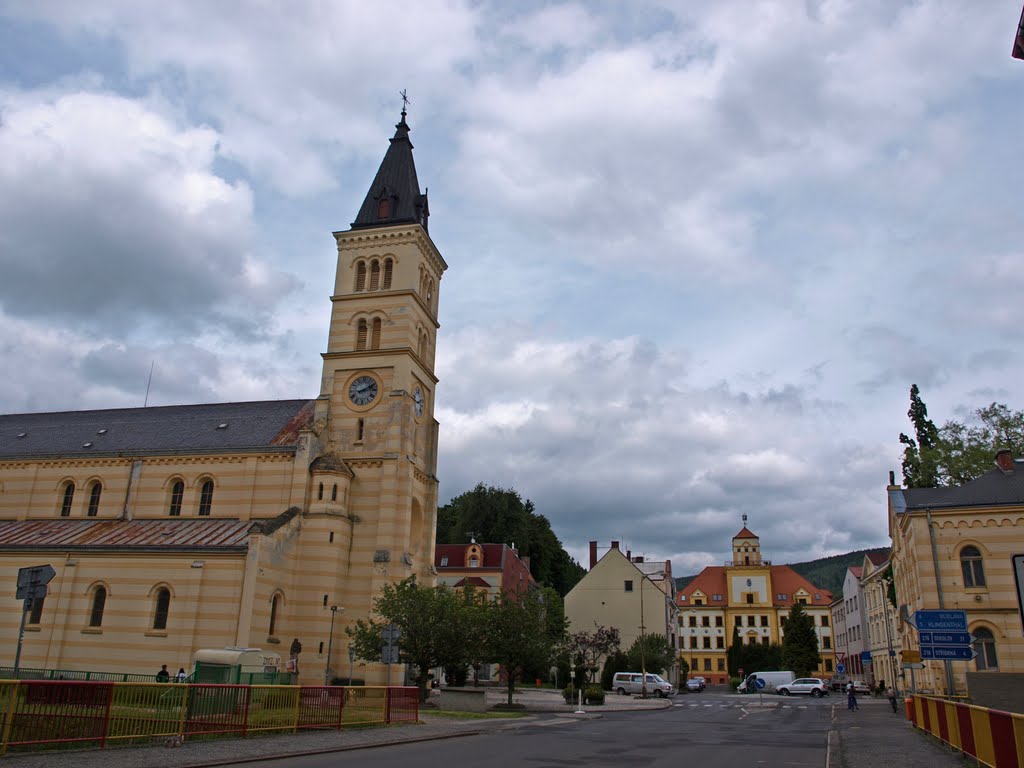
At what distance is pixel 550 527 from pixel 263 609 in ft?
208

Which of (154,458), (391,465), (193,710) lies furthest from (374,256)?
(193,710)

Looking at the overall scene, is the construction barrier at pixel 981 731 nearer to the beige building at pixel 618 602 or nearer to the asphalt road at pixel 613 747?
the asphalt road at pixel 613 747

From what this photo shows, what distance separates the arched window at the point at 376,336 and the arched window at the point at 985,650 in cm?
3384

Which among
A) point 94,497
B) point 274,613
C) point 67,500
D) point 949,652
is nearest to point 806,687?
point 274,613

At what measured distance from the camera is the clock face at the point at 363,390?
1791 inches

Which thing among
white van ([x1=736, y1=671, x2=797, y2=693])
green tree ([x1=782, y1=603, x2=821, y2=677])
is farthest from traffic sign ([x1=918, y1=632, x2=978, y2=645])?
green tree ([x1=782, y1=603, x2=821, y2=677])

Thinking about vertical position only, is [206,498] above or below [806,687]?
above

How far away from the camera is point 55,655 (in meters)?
38.3

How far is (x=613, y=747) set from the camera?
20.6 metres

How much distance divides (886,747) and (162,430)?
42785 millimetres

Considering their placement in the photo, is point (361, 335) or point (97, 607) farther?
point (361, 335)

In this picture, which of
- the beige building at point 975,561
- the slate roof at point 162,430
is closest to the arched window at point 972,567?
the beige building at point 975,561

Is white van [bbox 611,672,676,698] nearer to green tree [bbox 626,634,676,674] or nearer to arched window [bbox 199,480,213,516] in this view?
green tree [bbox 626,634,676,674]

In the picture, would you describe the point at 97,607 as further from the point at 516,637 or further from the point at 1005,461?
the point at 1005,461
